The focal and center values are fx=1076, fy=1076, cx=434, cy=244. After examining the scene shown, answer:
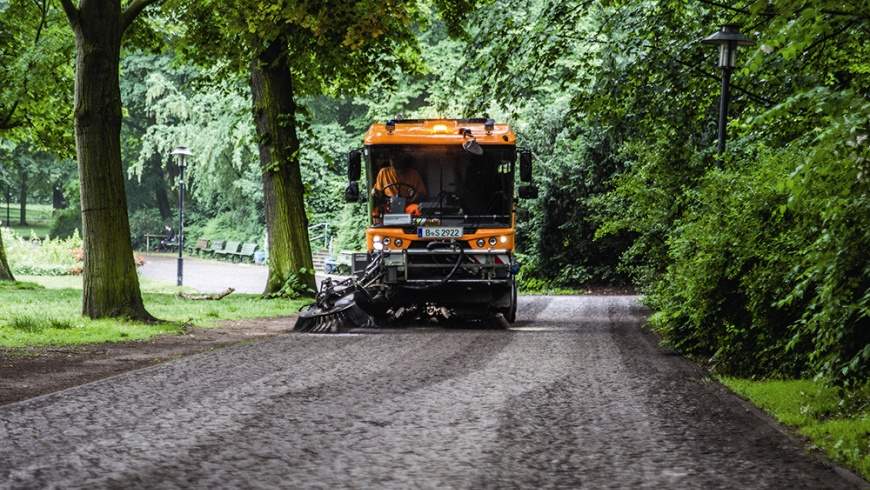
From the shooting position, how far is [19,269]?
3444 cm

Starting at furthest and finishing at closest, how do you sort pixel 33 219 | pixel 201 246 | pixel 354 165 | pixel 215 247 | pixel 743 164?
pixel 33 219 < pixel 201 246 < pixel 215 247 < pixel 354 165 < pixel 743 164

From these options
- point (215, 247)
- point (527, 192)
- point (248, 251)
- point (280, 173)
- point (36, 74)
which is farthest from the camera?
point (215, 247)

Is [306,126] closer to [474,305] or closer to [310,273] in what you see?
[310,273]

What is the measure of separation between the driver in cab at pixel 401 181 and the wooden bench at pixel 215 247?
36.1m

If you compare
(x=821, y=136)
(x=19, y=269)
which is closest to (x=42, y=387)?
(x=821, y=136)

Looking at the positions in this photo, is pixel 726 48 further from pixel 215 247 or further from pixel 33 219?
pixel 33 219

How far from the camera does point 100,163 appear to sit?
51.6 feet

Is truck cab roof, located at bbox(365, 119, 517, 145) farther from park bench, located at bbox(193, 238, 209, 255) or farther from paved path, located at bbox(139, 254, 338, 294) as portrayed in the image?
park bench, located at bbox(193, 238, 209, 255)

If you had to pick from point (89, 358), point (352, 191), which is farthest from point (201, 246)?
point (89, 358)

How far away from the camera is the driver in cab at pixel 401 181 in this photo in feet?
56.6

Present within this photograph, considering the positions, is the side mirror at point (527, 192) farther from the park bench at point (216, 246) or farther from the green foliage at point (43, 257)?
the park bench at point (216, 246)

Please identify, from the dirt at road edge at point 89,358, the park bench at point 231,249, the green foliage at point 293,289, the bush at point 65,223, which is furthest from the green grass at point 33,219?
the dirt at road edge at point 89,358

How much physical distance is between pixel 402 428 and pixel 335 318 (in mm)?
8356

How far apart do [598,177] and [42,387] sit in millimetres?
24345
